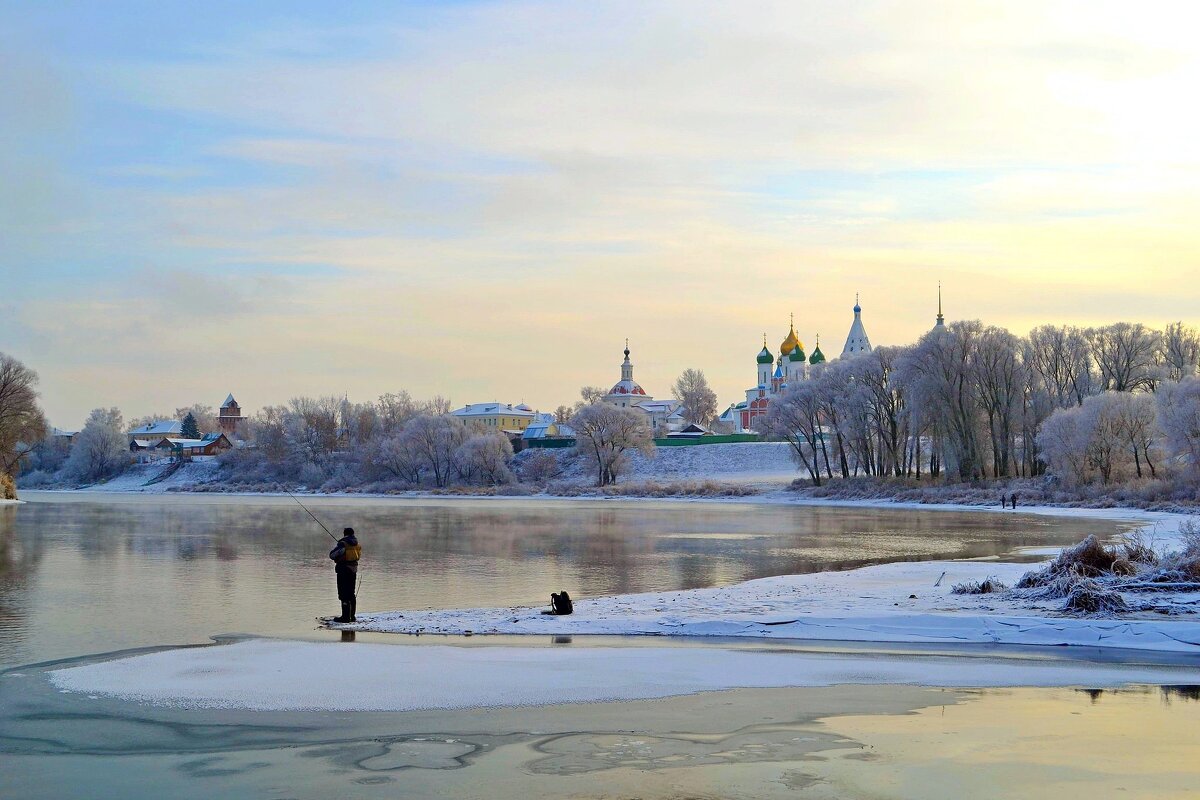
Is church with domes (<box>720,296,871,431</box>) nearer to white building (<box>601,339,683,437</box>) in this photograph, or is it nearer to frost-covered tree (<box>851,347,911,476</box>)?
white building (<box>601,339,683,437</box>)

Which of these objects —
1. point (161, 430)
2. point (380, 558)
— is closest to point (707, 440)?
point (380, 558)

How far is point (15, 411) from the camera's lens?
65.2 metres

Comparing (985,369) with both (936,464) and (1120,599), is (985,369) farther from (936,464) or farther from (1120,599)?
(1120,599)

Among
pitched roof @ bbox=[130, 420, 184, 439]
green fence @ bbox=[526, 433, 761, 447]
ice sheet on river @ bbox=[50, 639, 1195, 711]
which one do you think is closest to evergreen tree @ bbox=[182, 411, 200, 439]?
pitched roof @ bbox=[130, 420, 184, 439]

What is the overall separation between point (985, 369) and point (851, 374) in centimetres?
1132

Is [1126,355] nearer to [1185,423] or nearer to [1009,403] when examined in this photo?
[1009,403]

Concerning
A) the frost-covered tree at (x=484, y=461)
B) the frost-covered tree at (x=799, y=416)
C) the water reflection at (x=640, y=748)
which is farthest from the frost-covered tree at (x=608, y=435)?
the water reflection at (x=640, y=748)

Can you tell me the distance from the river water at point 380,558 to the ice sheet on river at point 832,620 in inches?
68.9

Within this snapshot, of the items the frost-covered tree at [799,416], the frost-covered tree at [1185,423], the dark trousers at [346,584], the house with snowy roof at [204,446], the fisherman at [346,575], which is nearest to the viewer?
the fisherman at [346,575]

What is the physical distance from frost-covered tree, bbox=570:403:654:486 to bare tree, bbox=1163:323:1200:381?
38285 mm

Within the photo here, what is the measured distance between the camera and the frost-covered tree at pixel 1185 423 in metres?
46.2

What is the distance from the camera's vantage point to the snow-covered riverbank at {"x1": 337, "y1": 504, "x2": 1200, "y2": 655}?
1381 centimetres

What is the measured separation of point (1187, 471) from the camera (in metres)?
47.3

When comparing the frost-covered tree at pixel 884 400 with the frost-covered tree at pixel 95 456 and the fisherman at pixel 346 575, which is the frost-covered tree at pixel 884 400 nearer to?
the fisherman at pixel 346 575
